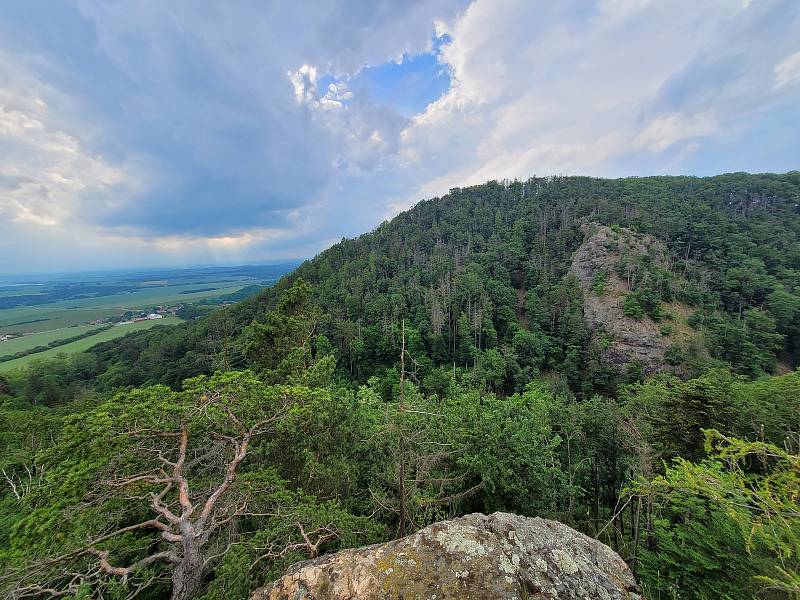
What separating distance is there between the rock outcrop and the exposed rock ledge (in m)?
51.9

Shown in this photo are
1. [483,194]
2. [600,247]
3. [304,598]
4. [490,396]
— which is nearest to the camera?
[304,598]

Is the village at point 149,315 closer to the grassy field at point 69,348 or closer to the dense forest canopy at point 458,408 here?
the grassy field at point 69,348

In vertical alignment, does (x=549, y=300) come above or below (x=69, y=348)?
above

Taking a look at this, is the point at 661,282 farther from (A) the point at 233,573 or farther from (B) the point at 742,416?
(A) the point at 233,573

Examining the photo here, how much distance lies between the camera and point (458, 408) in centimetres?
1308

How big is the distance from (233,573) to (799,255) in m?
95.6

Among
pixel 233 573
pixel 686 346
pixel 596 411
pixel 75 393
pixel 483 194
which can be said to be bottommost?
pixel 75 393

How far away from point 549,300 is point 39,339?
13564 centimetres

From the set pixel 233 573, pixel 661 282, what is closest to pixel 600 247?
pixel 661 282

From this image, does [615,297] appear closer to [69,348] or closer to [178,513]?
[178,513]

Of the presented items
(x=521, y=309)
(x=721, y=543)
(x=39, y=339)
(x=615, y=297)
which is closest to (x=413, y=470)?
(x=721, y=543)

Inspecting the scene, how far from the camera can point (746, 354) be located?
1571 inches

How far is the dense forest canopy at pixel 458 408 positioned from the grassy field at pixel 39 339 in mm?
27859

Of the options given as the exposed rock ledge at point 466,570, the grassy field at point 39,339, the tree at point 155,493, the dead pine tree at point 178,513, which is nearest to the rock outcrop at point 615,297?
the exposed rock ledge at point 466,570
